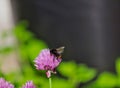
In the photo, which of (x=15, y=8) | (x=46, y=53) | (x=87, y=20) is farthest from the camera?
(x=15, y=8)

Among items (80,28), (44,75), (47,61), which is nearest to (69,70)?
(44,75)

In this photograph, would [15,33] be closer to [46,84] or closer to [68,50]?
[46,84]

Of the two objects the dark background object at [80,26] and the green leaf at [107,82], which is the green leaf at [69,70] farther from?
the dark background object at [80,26]

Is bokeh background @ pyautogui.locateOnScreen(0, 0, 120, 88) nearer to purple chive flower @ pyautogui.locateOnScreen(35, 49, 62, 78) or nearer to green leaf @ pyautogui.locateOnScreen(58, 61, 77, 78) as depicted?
green leaf @ pyautogui.locateOnScreen(58, 61, 77, 78)

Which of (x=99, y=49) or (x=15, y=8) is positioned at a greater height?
(x=15, y=8)

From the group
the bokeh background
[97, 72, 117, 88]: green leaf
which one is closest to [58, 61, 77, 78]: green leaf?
[97, 72, 117, 88]: green leaf

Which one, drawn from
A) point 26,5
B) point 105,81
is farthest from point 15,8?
point 105,81
